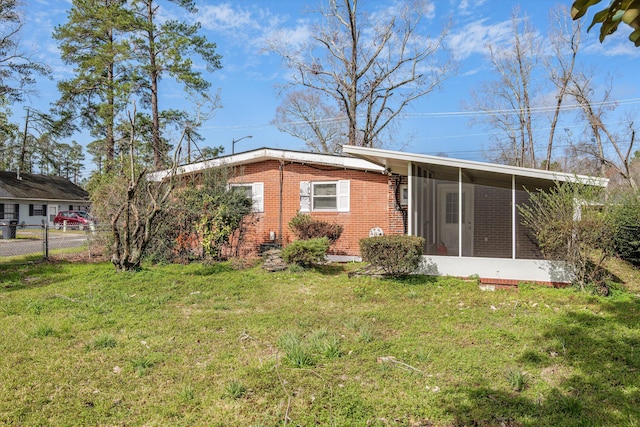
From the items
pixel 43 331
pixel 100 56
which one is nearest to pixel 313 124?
pixel 100 56

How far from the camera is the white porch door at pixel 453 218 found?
8.42 metres

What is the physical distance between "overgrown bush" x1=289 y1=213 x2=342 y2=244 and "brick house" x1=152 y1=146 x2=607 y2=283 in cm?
53

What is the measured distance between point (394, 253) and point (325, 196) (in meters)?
4.55

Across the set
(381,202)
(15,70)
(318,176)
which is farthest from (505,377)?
(15,70)

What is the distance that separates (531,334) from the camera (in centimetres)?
478

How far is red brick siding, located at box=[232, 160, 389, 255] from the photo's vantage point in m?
11.3

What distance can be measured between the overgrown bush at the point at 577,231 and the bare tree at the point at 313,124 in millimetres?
19521

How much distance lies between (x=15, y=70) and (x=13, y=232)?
7.89 metres

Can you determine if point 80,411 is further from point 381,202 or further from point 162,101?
point 162,101

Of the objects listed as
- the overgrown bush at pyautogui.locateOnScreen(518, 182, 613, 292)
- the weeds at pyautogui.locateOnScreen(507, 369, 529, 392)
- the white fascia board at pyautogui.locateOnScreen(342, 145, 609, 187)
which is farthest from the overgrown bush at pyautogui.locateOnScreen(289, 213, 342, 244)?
the weeds at pyautogui.locateOnScreen(507, 369, 529, 392)

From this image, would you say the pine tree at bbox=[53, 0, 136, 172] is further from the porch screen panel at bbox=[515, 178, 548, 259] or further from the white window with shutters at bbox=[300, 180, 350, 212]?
the porch screen panel at bbox=[515, 178, 548, 259]

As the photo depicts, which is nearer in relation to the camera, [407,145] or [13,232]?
[13,232]

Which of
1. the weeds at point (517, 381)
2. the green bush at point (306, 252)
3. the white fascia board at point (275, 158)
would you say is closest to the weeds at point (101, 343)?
the weeds at point (517, 381)

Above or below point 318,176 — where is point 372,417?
below
